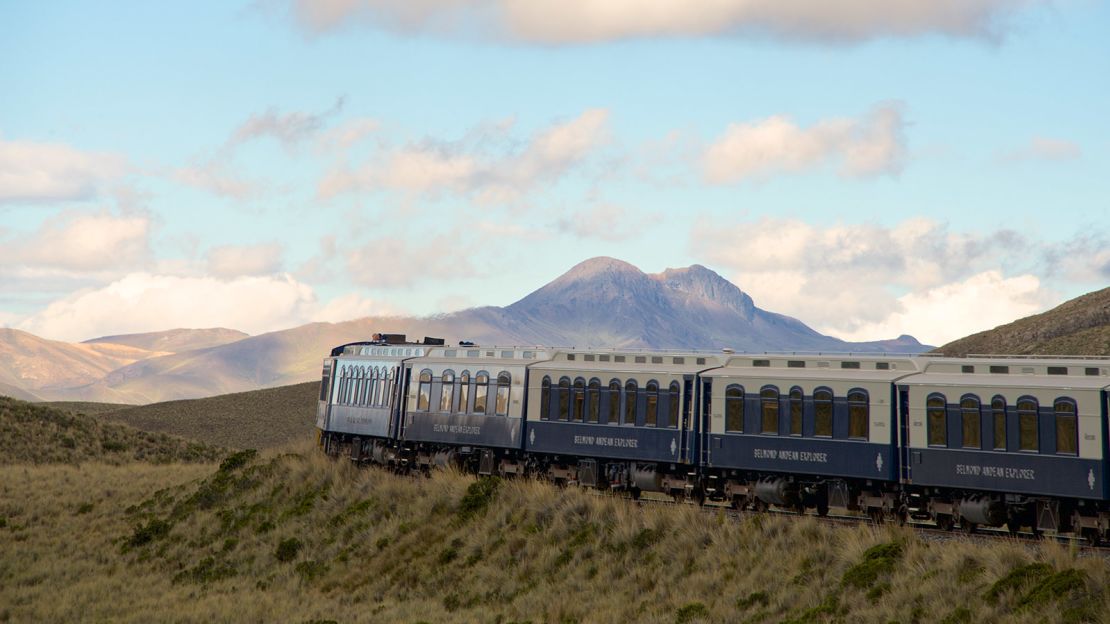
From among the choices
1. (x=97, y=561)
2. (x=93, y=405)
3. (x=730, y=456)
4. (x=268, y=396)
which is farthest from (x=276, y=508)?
(x=93, y=405)

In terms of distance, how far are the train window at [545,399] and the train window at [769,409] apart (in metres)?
7.30

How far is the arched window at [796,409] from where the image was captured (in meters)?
27.5

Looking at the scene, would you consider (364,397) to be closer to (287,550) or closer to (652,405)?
(287,550)

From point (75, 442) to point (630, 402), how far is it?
44.2 meters

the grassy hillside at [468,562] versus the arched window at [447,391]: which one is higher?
the arched window at [447,391]

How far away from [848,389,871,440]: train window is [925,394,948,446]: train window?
4.78ft

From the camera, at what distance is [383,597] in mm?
25953

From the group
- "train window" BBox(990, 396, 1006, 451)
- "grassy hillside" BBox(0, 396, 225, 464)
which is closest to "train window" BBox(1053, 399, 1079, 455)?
"train window" BBox(990, 396, 1006, 451)

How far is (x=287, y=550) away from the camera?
31188 mm

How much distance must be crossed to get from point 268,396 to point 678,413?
360 ft

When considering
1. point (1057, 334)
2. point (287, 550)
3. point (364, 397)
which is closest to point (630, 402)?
point (287, 550)

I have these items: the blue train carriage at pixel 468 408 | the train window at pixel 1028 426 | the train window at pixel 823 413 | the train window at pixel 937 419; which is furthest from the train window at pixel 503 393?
the train window at pixel 1028 426

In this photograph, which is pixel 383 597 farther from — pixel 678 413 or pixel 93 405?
pixel 93 405

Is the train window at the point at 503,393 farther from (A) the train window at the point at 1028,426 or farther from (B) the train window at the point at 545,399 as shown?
(A) the train window at the point at 1028,426
